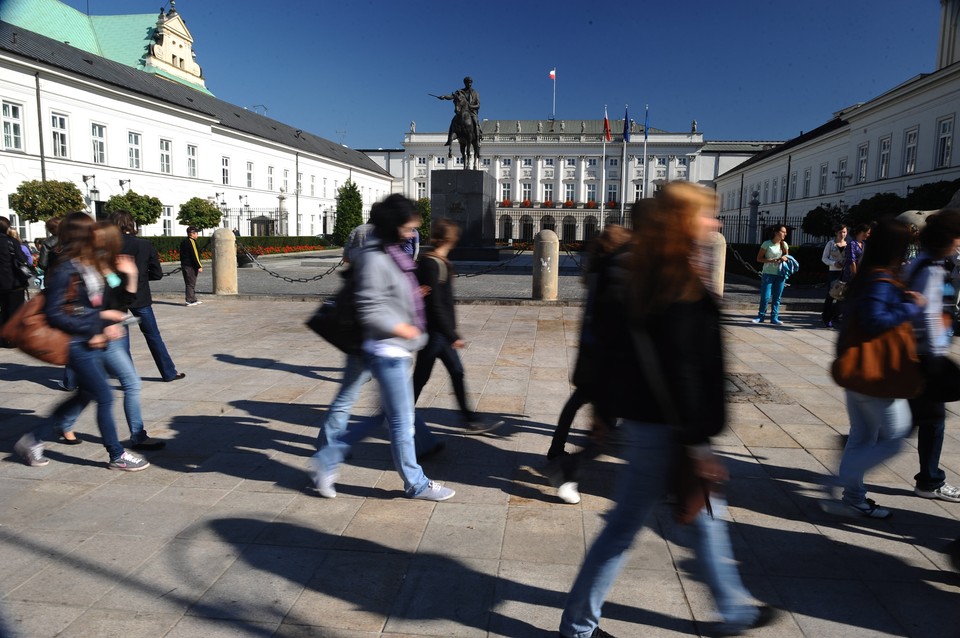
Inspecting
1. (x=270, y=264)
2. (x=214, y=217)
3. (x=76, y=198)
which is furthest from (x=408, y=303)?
(x=214, y=217)

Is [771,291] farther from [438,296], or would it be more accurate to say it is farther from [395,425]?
[395,425]

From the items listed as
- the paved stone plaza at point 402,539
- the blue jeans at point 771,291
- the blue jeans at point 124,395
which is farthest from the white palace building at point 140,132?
the paved stone plaza at point 402,539

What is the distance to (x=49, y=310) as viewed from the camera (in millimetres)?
4086

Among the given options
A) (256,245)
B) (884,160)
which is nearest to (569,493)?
(256,245)

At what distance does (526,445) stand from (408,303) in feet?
6.40

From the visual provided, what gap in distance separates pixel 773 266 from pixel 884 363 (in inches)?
321

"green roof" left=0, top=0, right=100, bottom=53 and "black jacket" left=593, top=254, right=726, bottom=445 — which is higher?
"green roof" left=0, top=0, right=100, bottom=53

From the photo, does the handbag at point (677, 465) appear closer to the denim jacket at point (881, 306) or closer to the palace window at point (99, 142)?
the denim jacket at point (881, 306)

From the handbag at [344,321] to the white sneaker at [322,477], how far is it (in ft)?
2.41

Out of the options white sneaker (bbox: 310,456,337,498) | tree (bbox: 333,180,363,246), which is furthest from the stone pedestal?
tree (bbox: 333,180,363,246)

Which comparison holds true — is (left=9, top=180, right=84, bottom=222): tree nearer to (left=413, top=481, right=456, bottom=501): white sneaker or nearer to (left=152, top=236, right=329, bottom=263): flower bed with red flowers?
(left=152, top=236, right=329, bottom=263): flower bed with red flowers

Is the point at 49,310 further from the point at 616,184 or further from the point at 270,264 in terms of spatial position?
the point at 616,184

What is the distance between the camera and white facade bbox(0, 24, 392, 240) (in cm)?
3275

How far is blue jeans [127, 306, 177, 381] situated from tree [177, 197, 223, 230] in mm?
35392
